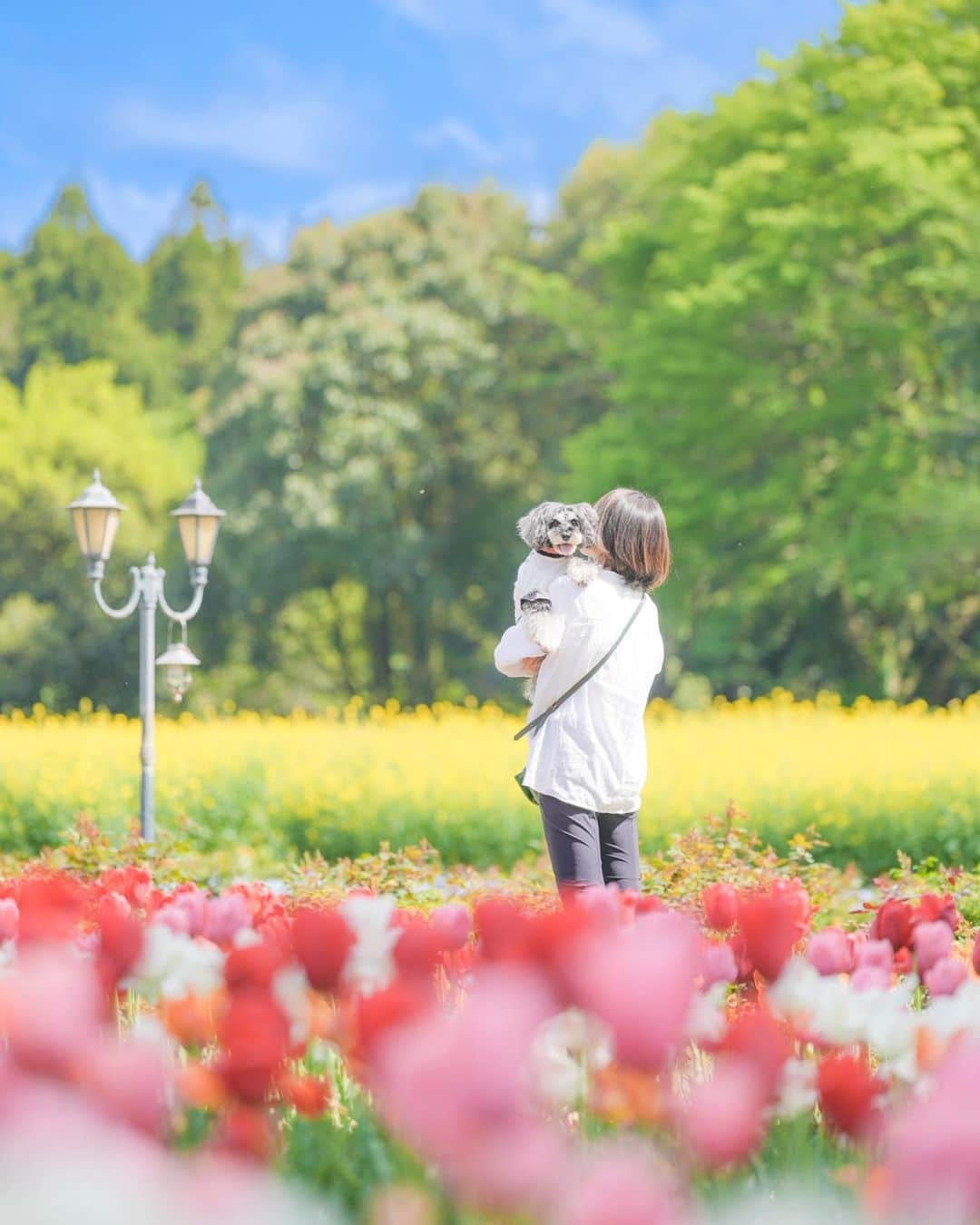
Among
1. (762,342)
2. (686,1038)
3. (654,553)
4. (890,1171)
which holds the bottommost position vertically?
(686,1038)

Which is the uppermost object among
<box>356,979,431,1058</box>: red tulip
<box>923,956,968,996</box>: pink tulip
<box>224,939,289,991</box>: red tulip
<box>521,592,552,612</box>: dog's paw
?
<box>521,592,552,612</box>: dog's paw

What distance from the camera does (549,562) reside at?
4293mm

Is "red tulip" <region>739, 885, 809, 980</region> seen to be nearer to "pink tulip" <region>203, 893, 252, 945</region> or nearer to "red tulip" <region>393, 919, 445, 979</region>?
"red tulip" <region>393, 919, 445, 979</region>

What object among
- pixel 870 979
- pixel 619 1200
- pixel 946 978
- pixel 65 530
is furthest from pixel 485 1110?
pixel 65 530

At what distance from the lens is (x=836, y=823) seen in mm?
9469

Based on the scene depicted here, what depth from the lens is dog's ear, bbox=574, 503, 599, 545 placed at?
4230 millimetres

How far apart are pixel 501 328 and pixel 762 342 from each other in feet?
23.7

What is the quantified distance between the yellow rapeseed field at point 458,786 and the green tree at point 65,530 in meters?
15.1

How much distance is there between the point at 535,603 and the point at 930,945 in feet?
6.66

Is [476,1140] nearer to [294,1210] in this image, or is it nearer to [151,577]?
[294,1210]

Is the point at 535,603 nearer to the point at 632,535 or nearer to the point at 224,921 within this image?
the point at 632,535

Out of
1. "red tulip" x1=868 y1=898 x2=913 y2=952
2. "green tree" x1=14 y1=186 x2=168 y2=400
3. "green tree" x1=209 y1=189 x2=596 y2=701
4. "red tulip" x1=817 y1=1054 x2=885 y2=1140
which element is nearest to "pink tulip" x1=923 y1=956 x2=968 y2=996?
"red tulip" x1=868 y1=898 x2=913 y2=952

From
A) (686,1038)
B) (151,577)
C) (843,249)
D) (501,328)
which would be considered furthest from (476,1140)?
(501,328)

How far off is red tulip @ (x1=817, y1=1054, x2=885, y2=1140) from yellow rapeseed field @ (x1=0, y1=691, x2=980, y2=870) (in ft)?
23.1
